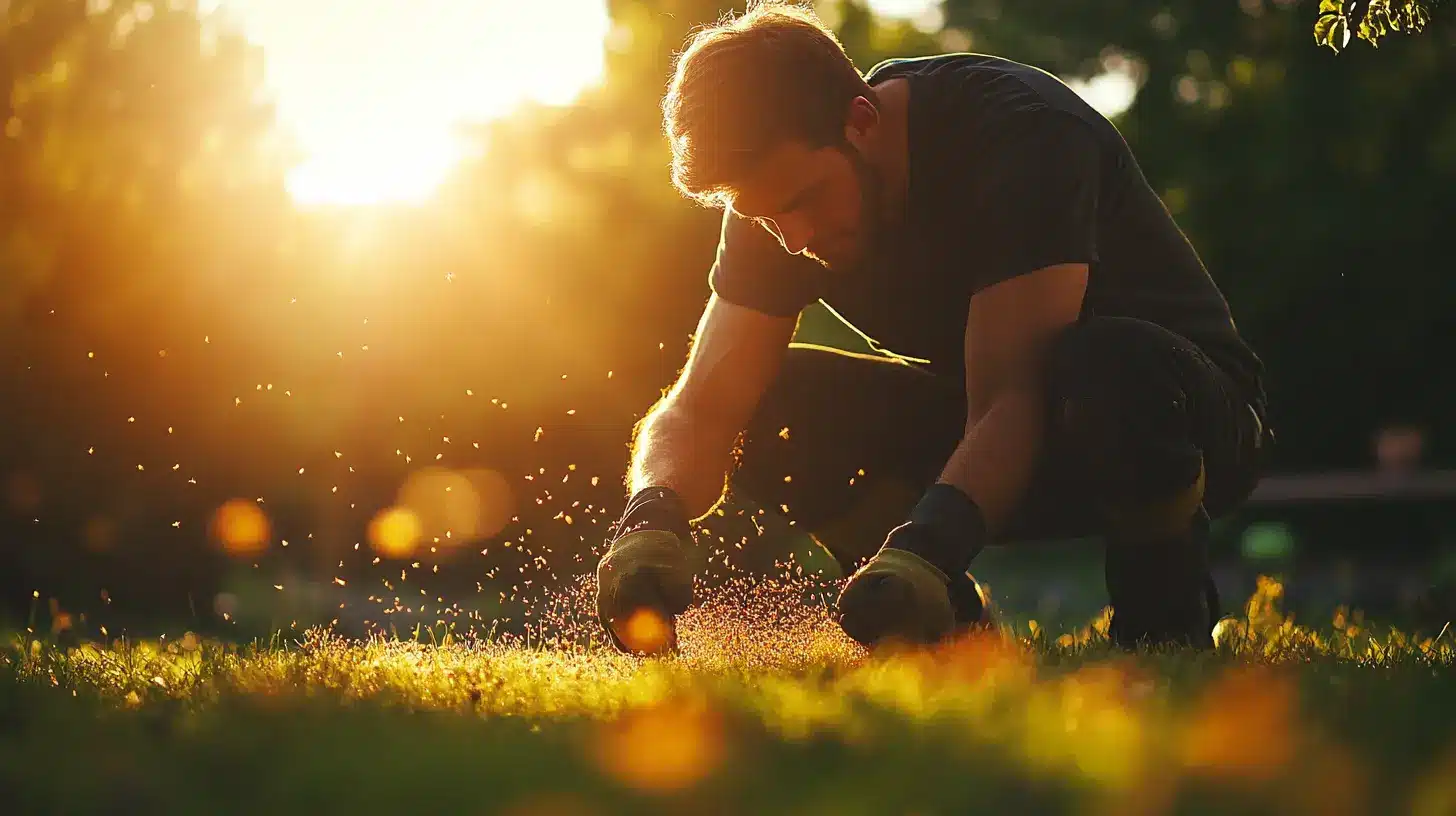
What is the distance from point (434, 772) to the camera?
200 centimetres

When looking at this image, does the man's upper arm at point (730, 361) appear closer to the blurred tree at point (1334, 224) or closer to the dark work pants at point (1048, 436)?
the dark work pants at point (1048, 436)

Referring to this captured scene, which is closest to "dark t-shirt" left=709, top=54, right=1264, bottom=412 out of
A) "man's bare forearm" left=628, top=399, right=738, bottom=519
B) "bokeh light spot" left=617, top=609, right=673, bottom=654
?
"man's bare forearm" left=628, top=399, right=738, bottom=519

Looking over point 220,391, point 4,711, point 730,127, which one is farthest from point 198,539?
point 730,127

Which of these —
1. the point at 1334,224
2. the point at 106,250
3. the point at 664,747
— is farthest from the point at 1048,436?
the point at 1334,224

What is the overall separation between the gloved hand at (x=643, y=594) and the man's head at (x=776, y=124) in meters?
0.80

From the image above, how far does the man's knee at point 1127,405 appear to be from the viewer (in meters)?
3.14

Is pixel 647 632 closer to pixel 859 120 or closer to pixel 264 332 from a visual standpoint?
pixel 859 120

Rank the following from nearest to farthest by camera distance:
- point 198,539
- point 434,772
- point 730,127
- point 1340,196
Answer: point 434,772
point 730,127
point 198,539
point 1340,196

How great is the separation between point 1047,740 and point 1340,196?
14.7m

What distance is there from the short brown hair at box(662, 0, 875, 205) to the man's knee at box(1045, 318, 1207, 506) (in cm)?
76

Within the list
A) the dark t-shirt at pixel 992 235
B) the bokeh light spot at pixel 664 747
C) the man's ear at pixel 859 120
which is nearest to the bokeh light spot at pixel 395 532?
the dark t-shirt at pixel 992 235

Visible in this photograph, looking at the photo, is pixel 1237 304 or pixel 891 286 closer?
pixel 891 286

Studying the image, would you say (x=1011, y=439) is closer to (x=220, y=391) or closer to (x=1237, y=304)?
(x=220, y=391)

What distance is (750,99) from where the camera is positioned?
3.09 m
